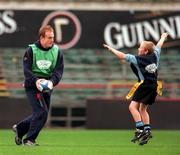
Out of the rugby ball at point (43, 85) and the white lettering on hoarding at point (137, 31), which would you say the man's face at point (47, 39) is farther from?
the white lettering on hoarding at point (137, 31)

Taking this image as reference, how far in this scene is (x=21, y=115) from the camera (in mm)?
21422

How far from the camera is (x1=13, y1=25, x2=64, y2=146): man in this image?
39.4 ft

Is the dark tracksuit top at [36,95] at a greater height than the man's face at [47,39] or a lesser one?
lesser

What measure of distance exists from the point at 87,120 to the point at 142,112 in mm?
8037

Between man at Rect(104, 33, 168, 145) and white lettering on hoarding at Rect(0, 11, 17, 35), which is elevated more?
white lettering on hoarding at Rect(0, 11, 17, 35)

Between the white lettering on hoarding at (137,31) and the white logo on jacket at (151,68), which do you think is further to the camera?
the white lettering on hoarding at (137,31)

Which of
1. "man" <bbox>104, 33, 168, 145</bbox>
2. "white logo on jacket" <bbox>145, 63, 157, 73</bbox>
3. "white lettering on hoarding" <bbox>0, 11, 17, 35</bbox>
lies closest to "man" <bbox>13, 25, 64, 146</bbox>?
"man" <bbox>104, 33, 168, 145</bbox>

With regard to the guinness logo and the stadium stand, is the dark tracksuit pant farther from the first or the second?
the guinness logo

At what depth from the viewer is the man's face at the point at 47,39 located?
39.2ft

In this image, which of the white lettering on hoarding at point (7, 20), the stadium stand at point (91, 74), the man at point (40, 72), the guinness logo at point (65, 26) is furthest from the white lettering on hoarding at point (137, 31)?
the man at point (40, 72)

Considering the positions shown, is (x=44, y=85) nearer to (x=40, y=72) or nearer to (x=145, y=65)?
(x=40, y=72)

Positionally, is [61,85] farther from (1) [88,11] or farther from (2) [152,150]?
(2) [152,150]

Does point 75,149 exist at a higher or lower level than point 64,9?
lower

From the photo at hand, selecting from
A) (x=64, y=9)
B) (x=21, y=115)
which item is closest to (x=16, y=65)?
(x=64, y=9)
